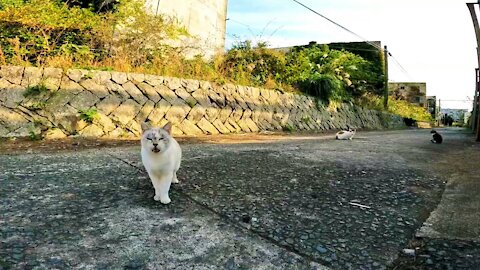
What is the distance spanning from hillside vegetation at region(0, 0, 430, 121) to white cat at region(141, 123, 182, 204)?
4617 millimetres

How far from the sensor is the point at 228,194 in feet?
8.55

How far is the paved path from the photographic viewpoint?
5.41 ft


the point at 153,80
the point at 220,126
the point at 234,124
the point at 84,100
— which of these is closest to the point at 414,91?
the point at 234,124

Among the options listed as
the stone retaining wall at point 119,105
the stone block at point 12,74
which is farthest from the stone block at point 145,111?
the stone block at point 12,74

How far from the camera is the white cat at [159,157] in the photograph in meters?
2.21

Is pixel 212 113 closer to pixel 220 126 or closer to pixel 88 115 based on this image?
pixel 220 126

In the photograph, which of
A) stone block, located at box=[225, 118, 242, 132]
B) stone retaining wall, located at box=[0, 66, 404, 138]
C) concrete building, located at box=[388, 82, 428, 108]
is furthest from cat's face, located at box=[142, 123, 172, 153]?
concrete building, located at box=[388, 82, 428, 108]

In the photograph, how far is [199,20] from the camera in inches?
476

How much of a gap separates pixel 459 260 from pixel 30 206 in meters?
2.47

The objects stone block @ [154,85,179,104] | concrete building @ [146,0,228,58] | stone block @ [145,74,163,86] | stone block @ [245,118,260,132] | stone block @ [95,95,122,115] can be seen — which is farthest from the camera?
concrete building @ [146,0,228,58]

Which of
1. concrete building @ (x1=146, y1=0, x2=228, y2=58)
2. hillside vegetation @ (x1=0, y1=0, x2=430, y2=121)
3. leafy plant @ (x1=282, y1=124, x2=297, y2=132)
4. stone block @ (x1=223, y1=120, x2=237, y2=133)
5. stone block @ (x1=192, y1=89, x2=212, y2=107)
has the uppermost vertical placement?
concrete building @ (x1=146, y1=0, x2=228, y2=58)

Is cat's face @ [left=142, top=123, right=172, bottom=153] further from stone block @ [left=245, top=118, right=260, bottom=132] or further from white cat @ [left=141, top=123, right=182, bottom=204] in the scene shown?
stone block @ [left=245, top=118, right=260, bottom=132]

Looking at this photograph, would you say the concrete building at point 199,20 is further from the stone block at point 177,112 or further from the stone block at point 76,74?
the stone block at point 76,74

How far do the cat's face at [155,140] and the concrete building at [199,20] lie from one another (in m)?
7.36
